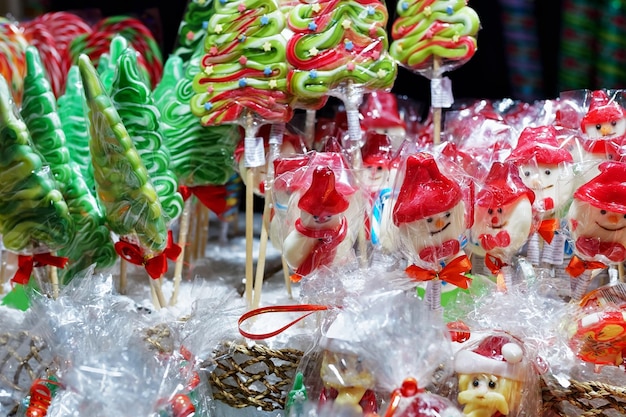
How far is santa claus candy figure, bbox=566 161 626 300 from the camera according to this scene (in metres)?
1.34

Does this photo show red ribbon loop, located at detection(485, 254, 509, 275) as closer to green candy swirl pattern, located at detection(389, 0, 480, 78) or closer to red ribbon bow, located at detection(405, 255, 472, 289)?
red ribbon bow, located at detection(405, 255, 472, 289)

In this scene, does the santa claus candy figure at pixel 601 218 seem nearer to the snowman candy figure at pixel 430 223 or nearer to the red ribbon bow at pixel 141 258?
the snowman candy figure at pixel 430 223

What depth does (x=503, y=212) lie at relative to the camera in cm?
144

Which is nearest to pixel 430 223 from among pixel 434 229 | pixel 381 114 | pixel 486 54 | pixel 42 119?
pixel 434 229

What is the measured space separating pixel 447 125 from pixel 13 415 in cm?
130

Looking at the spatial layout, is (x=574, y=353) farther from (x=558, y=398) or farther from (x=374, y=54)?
(x=374, y=54)

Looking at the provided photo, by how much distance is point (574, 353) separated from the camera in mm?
1315

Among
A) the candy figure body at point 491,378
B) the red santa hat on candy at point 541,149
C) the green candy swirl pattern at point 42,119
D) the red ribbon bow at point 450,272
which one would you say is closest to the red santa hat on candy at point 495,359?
the candy figure body at point 491,378

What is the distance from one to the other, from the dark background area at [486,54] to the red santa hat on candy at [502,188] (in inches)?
41.8

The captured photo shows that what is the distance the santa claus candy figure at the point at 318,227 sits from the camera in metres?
1.32

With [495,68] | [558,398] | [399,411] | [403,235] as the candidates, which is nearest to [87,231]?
[403,235]

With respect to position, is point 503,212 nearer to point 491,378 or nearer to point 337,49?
point 491,378

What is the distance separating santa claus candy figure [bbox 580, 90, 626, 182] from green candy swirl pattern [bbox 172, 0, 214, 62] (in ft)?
3.32

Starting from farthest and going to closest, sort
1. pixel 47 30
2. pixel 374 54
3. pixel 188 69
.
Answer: pixel 47 30 < pixel 188 69 < pixel 374 54
